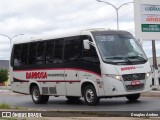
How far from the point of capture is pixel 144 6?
3744cm

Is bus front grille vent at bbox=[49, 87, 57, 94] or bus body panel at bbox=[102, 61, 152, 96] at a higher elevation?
bus body panel at bbox=[102, 61, 152, 96]

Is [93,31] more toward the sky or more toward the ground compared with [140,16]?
more toward the ground

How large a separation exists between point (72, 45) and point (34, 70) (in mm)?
3059

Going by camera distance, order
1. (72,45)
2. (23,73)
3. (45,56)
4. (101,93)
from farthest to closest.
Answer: (23,73) < (45,56) < (72,45) < (101,93)

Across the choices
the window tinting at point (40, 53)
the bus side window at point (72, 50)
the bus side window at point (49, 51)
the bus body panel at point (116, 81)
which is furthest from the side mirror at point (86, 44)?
the window tinting at point (40, 53)

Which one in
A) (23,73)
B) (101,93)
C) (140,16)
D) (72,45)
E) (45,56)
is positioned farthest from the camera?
(140,16)

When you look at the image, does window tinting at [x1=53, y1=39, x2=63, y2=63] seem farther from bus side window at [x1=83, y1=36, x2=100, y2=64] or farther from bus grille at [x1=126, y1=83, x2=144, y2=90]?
bus grille at [x1=126, y1=83, x2=144, y2=90]

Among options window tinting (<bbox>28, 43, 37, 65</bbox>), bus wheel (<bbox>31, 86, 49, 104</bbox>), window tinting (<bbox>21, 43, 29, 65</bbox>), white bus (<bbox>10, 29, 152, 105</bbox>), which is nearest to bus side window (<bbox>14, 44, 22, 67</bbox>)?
window tinting (<bbox>21, 43, 29, 65</bbox>)

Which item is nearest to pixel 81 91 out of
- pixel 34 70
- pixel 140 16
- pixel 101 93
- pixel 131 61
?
pixel 101 93

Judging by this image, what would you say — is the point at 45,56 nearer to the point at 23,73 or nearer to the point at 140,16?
the point at 23,73

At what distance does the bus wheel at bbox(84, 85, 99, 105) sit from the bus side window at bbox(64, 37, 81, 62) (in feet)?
4.28

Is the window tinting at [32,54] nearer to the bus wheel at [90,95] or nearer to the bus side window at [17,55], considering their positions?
the bus side window at [17,55]

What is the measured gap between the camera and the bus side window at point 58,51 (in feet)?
64.0

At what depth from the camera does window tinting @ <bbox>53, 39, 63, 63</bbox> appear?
19516 mm
